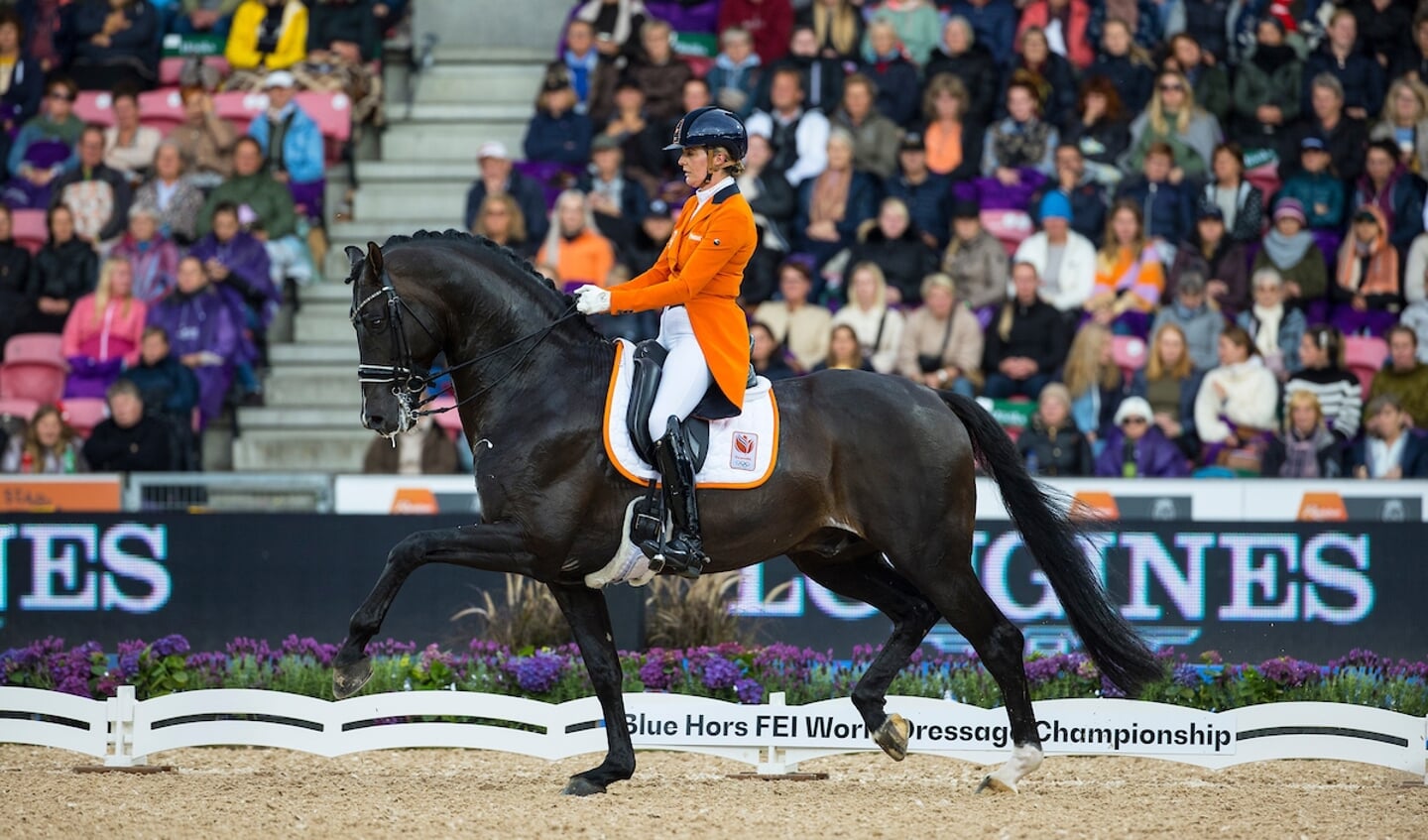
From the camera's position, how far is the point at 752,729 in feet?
27.5

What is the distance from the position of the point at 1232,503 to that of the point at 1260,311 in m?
2.79

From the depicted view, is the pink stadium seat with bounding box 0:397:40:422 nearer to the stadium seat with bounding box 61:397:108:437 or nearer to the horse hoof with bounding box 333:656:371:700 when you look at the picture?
the stadium seat with bounding box 61:397:108:437

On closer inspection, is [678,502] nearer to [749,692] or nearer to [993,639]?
[993,639]

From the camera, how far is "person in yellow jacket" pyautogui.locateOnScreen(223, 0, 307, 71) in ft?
55.0

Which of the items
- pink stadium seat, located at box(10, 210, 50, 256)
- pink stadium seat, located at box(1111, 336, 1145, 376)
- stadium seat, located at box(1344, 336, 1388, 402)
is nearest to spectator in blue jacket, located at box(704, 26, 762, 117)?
pink stadium seat, located at box(1111, 336, 1145, 376)

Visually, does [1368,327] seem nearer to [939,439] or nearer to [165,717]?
[939,439]

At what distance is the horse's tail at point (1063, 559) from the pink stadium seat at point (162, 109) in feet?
35.4

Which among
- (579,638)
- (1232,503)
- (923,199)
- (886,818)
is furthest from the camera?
(923,199)

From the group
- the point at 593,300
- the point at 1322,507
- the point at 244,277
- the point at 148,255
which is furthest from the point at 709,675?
the point at 148,255

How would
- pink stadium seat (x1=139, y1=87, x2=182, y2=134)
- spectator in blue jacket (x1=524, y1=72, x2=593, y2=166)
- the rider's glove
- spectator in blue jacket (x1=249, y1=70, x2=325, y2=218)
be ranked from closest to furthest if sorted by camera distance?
the rider's glove < spectator in blue jacket (x1=524, y1=72, x2=593, y2=166) < spectator in blue jacket (x1=249, y1=70, x2=325, y2=218) < pink stadium seat (x1=139, y1=87, x2=182, y2=134)

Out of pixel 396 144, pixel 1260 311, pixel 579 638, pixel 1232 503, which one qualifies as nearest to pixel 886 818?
pixel 579 638

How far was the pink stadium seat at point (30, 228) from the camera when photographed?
16.1 m

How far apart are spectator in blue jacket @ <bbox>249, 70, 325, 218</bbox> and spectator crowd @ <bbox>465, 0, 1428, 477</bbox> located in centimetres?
175

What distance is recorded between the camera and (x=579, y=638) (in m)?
7.75
